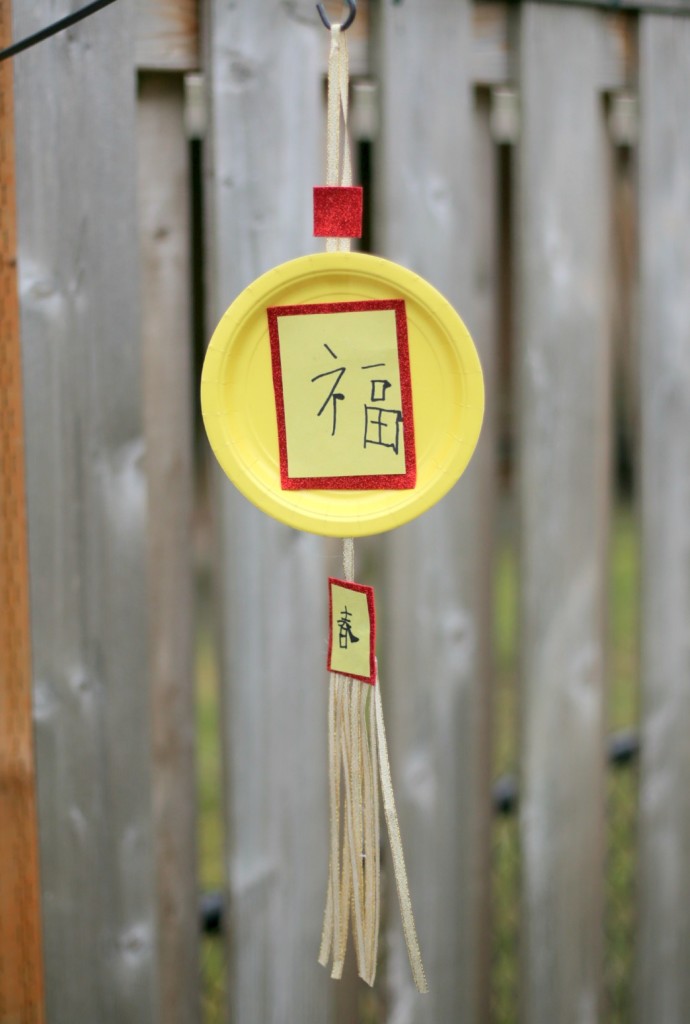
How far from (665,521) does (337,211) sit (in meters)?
1.04

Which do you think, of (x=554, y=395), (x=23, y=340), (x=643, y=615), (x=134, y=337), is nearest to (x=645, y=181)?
(x=554, y=395)

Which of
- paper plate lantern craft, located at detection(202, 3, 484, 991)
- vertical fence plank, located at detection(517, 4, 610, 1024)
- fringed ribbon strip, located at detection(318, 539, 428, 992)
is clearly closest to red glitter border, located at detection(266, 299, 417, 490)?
paper plate lantern craft, located at detection(202, 3, 484, 991)

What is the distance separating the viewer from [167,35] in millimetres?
1155

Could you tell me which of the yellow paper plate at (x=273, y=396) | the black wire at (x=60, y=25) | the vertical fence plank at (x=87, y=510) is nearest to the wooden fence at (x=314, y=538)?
the vertical fence plank at (x=87, y=510)

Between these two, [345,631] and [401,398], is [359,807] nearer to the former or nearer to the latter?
[345,631]

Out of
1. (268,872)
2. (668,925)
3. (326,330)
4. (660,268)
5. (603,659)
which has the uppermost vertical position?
(660,268)

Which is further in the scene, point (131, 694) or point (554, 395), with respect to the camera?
point (554, 395)

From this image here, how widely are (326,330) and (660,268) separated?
3.21 ft

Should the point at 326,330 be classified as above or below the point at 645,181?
below

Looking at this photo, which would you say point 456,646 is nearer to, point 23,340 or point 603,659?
point 603,659

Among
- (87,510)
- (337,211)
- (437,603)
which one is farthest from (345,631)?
(437,603)

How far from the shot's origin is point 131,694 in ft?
3.94

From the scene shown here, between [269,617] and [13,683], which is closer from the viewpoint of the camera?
[13,683]

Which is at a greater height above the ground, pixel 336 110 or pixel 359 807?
pixel 336 110
